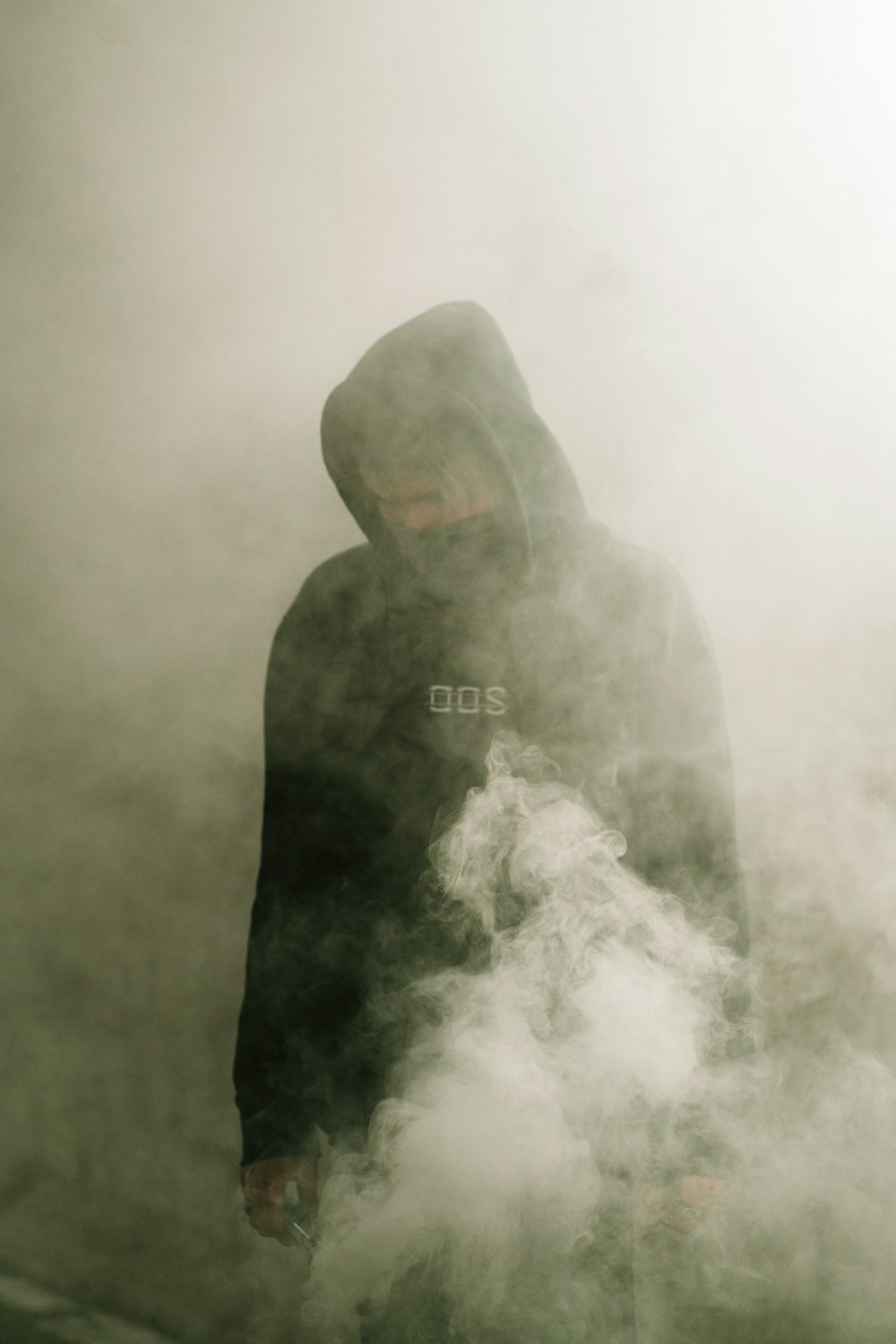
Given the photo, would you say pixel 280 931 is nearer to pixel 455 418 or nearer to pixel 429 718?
pixel 429 718

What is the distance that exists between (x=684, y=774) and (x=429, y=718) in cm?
33

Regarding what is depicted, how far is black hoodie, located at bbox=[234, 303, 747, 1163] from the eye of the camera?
0.93 meters

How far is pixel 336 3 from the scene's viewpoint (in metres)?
1.04

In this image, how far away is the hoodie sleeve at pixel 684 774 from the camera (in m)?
0.90

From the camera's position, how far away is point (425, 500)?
1.00 meters

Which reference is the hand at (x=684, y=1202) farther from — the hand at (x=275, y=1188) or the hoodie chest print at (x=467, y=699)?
the hoodie chest print at (x=467, y=699)

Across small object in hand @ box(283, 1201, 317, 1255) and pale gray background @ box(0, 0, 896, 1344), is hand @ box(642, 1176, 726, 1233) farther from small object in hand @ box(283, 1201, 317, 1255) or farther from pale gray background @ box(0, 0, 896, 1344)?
small object in hand @ box(283, 1201, 317, 1255)

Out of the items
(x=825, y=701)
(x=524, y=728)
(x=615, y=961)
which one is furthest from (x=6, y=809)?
(x=825, y=701)

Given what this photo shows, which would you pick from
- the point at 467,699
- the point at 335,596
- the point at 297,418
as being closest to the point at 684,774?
the point at 467,699

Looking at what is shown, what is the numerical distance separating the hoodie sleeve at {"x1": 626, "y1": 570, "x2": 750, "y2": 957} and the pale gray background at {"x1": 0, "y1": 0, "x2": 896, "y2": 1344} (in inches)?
1.4

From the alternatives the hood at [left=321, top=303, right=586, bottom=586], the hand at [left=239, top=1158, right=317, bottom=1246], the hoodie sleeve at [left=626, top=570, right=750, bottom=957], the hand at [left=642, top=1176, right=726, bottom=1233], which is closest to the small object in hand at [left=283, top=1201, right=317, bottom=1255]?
the hand at [left=239, top=1158, right=317, bottom=1246]

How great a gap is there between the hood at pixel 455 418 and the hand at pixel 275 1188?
0.80 m

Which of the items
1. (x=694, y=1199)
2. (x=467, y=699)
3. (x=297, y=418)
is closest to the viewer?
(x=694, y=1199)

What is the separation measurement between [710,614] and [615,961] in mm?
457
